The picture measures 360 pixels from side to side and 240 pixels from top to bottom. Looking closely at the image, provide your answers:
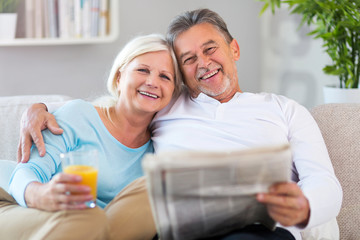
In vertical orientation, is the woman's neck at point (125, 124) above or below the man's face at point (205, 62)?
below

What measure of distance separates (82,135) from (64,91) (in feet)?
4.70

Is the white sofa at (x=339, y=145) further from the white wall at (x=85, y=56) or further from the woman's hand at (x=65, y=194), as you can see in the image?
the white wall at (x=85, y=56)

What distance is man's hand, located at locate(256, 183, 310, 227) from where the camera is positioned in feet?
3.72

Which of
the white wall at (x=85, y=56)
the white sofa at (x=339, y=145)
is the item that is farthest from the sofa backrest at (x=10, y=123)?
the white wall at (x=85, y=56)

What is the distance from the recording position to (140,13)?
10.1ft

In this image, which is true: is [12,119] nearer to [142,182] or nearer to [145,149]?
[145,149]

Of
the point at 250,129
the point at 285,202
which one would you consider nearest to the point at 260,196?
the point at 285,202

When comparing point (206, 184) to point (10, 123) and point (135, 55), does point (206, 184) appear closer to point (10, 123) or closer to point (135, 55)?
point (135, 55)

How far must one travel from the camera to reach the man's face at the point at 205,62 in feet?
5.83

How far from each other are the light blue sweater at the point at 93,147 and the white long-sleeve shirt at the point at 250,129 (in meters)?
0.14

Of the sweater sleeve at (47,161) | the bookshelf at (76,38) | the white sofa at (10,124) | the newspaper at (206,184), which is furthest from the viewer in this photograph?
the bookshelf at (76,38)

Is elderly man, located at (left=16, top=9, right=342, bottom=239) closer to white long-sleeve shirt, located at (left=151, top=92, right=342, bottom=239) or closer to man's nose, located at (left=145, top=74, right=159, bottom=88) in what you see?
white long-sleeve shirt, located at (left=151, top=92, right=342, bottom=239)

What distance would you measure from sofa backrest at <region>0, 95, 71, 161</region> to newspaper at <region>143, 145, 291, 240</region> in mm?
969

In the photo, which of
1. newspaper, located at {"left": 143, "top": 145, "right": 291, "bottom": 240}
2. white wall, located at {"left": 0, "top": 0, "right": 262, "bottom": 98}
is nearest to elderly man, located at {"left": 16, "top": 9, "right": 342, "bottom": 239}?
newspaper, located at {"left": 143, "top": 145, "right": 291, "bottom": 240}
